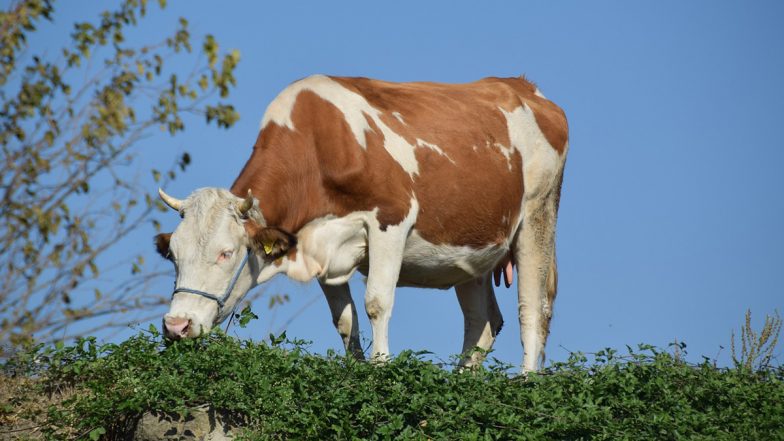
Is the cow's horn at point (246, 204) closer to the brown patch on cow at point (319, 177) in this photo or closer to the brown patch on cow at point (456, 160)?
the brown patch on cow at point (319, 177)

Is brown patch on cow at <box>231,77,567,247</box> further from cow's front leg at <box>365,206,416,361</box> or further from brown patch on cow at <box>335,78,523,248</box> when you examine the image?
cow's front leg at <box>365,206,416,361</box>

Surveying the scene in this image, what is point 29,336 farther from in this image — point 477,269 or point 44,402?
point 477,269

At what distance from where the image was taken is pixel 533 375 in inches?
347

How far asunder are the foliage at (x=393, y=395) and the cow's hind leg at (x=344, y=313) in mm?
2011

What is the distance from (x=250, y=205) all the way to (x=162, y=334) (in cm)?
142

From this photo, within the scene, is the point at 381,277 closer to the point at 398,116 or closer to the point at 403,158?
the point at 403,158

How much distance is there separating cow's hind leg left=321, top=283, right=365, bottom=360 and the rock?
9.29 feet

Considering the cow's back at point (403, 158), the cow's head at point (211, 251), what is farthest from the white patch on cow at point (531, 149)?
the cow's head at point (211, 251)

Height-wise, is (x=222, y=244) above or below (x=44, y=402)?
above

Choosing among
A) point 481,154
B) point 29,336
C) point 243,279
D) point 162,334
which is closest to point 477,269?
point 481,154

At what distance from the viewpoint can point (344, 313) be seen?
435 inches

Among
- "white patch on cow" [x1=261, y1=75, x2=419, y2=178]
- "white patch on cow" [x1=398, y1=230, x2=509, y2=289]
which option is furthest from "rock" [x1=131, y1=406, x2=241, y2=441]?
"white patch on cow" [x1=261, y1=75, x2=419, y2=178]

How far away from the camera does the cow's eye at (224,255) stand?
9.68 meters

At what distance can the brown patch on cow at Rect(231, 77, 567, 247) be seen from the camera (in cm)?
1039
